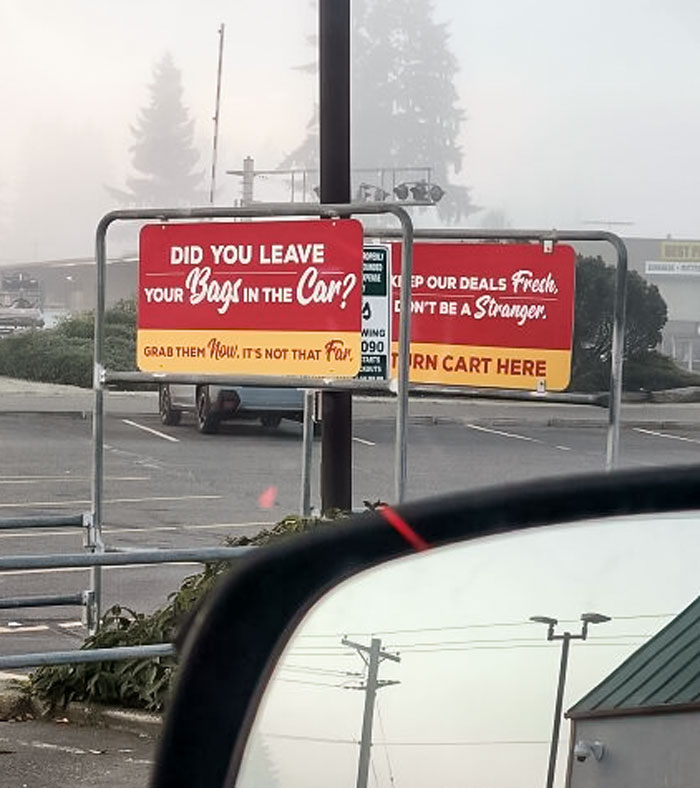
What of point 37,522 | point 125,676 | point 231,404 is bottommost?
point 125,676

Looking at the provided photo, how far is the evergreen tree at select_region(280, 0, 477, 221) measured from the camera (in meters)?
40.6

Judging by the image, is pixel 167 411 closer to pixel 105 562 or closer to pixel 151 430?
pixel 151 430

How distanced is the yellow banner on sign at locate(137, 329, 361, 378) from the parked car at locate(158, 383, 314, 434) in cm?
1422

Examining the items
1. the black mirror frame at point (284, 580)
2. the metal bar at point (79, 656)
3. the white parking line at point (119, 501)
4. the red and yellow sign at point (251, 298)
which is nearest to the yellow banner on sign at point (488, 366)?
the red and yellow sign at point (251, 298)

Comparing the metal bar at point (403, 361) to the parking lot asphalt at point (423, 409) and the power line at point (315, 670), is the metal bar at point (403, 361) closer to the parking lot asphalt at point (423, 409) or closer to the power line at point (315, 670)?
the power line at point (315, 670)

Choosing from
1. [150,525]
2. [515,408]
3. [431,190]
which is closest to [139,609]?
[150,525]

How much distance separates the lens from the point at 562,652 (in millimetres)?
1430

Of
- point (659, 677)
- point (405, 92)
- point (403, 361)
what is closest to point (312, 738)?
point (659, 677)

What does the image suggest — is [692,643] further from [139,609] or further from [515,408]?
[515,408]

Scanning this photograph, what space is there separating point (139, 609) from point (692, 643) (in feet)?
25.9

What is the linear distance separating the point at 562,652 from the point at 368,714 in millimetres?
165

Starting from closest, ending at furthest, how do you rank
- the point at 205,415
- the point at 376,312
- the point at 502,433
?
the point at 376,312 → the point at 205,415 → the point at 502,433

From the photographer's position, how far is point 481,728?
1.40 metres

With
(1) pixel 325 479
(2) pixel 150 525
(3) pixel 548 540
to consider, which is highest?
(3) pixel 548 540
